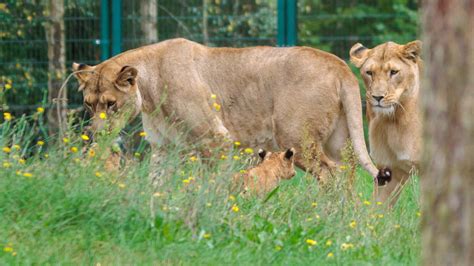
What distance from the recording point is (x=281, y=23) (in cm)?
1082

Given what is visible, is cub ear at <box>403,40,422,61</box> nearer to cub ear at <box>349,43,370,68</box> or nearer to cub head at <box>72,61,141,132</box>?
cub ear at <box>349,43,370,68</box>

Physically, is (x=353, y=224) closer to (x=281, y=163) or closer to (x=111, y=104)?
(x=281, y=163)

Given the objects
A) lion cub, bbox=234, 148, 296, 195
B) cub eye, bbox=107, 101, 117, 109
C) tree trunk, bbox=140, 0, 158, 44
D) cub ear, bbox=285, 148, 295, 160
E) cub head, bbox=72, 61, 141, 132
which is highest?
tree trunk, bbox=140, 0, 158, 44

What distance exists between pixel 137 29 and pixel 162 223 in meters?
5.94

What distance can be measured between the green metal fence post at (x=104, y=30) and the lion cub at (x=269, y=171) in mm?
3554

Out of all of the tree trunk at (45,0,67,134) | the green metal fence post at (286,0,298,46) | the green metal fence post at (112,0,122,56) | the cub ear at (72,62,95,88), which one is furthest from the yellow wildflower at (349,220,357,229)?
the tree trunk at (45,0,67,134)

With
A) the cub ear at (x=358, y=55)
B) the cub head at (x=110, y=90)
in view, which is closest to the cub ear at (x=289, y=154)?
the cub ear at (x=358, y=55)

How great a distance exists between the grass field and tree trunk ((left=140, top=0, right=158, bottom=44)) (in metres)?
5.15

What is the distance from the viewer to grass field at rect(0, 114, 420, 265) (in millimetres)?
5328

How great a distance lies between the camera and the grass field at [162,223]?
533 cm

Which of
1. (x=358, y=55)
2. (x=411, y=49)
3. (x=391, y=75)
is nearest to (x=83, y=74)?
(x=358, y=55)

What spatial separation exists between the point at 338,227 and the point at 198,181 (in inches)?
30.0

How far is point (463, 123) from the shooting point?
137 inches

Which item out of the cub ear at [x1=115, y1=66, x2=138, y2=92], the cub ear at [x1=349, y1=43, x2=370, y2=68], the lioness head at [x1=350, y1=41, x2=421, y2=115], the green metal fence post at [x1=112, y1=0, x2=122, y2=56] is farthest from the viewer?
the green metal fence post at [x1=112, y1=0, x2=122, y2=56]
